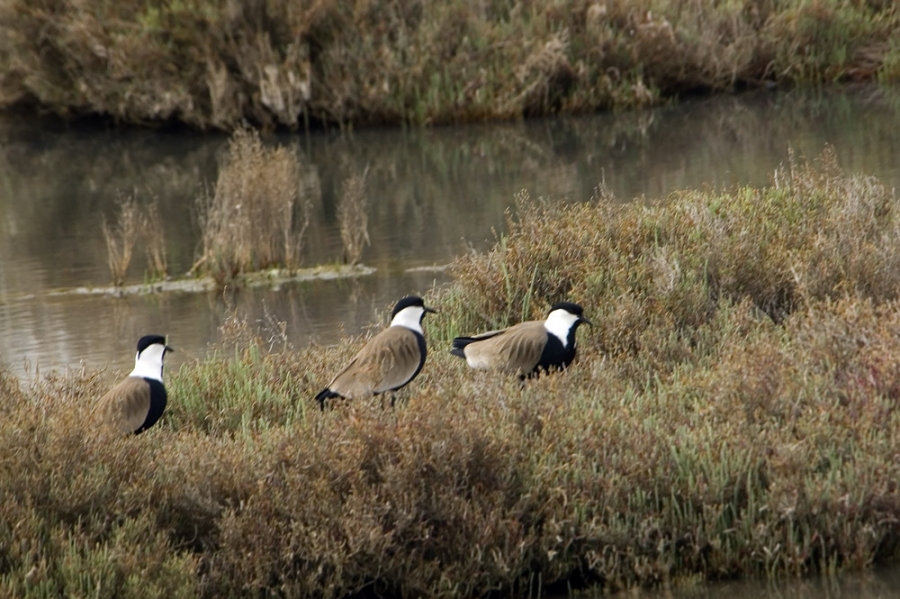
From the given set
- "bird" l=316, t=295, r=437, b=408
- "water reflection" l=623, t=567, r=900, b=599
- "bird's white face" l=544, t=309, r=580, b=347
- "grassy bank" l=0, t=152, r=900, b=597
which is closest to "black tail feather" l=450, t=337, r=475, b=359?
"bird" l=316, t=295, r=437, b=408

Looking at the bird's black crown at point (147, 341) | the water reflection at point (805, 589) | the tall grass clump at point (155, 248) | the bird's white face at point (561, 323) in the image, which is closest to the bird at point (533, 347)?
the bird's white face at point (561, 323)

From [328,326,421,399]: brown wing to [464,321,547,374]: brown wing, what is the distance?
409 mm

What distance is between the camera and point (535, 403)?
22.2 ft

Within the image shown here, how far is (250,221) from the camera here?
45.7ft

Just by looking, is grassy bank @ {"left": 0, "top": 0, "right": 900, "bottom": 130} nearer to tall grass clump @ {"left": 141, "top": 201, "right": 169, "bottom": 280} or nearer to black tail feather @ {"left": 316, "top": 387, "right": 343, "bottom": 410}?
tall grass clump @ {"left": 141, "top": 201, "right": 169, "bottom": 280}

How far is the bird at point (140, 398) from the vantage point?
7.18 metres

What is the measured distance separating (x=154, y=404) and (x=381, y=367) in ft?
3.80

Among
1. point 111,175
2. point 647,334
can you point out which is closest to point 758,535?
point 647,334

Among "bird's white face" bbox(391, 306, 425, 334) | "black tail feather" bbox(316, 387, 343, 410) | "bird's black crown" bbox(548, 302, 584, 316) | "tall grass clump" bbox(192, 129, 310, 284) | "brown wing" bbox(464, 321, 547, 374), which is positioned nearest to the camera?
"black tail feather" bbox(316, 387, 343, 410)

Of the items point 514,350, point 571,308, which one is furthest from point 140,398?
point 571,308

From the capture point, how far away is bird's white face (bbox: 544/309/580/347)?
24.7 feet

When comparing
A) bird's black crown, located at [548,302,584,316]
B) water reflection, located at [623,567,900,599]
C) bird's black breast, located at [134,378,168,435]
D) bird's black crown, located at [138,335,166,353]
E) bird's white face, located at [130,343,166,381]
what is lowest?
A: water reflection, located at [623,567,900,599]

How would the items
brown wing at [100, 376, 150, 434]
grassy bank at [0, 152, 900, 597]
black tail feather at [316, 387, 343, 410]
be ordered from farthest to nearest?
1. black tail feather at [316, 387, 343, 410]
2. brown wing at [100, 376, 150, 434]
3. grassy bank at [0, 152, 900, 597]

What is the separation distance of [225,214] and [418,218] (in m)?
3.23
